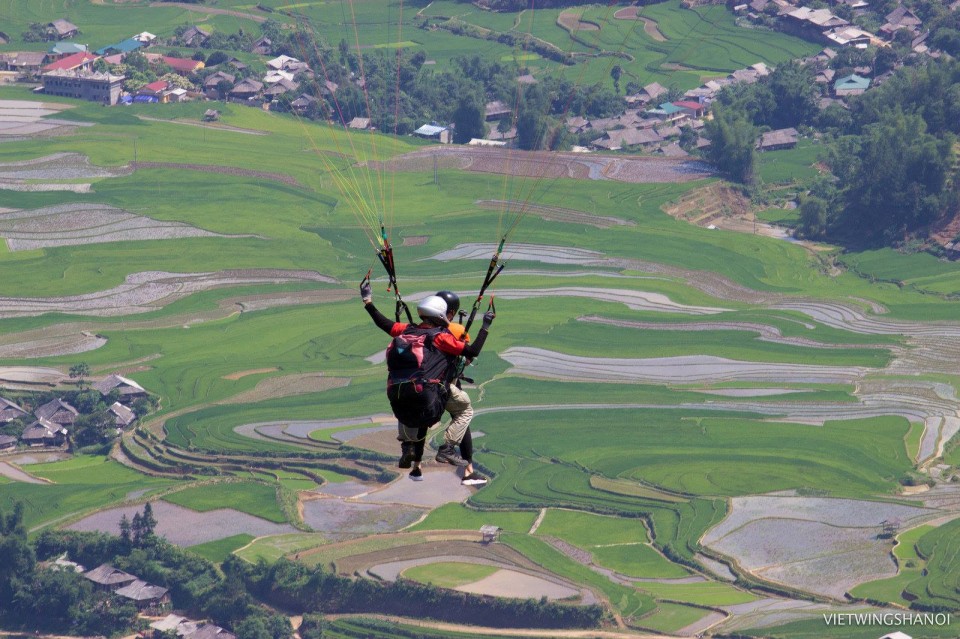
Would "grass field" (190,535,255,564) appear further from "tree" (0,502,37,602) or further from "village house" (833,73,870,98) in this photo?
"village house" (833,73,870,98)

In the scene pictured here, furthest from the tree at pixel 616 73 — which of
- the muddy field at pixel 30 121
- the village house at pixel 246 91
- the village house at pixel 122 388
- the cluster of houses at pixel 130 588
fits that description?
the cluster of houses at pixel 130 588

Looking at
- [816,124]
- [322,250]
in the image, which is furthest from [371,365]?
[816,124]

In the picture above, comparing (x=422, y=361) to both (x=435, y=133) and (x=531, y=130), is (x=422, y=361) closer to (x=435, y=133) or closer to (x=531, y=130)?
(x=531, y=130)

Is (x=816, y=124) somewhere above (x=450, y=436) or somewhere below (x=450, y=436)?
below

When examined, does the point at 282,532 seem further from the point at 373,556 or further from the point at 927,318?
the point at 927,318

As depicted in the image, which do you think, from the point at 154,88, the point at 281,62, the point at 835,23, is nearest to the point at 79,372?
the point at 154,88

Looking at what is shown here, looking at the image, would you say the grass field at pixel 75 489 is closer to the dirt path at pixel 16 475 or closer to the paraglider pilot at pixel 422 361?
the dirt path at pixel 16 475
